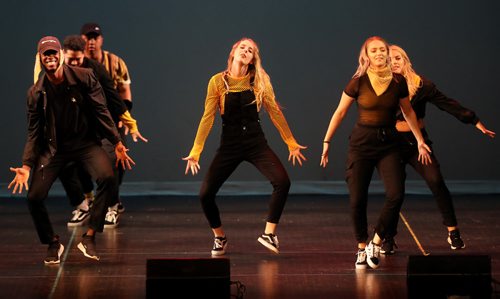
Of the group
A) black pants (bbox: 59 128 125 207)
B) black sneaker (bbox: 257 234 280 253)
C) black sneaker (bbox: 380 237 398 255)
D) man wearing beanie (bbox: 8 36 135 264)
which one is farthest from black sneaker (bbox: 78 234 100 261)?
black sneaker (bbox: 380 237 398 255)

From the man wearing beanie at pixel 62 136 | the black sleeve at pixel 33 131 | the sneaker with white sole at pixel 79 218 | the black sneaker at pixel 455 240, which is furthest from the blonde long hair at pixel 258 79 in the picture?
the sneaker with white sole at pixel 79 218

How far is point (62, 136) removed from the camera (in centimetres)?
752

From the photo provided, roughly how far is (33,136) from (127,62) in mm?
3596

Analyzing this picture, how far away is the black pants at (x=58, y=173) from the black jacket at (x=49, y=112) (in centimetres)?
8

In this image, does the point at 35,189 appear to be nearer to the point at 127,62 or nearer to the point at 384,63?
the point at 384,63

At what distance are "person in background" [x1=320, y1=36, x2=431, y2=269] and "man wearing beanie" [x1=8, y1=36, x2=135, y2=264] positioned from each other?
1555mm

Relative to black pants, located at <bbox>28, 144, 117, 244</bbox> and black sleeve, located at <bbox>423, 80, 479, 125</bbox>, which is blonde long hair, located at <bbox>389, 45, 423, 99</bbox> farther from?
black pants, located at <bbox>28, 144, 117, 244</bbox>

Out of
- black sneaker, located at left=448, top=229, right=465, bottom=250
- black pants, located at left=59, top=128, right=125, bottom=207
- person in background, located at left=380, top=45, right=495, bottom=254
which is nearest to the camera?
person in background, located at left=380, top=45, right=495, bottom=254

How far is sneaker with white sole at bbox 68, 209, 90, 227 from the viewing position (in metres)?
9.31

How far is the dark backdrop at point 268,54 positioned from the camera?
11.0m

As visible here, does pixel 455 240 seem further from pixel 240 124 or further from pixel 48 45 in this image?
pixel 48 45

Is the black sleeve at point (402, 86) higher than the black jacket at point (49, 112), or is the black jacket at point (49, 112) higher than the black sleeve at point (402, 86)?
the black sleeve at point (402, 86)

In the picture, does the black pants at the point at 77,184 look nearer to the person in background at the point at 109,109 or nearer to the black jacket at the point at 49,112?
A: the person in background at the point at 109,109

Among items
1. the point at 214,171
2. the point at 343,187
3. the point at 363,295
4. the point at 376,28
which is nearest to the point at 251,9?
the point at 376,28
